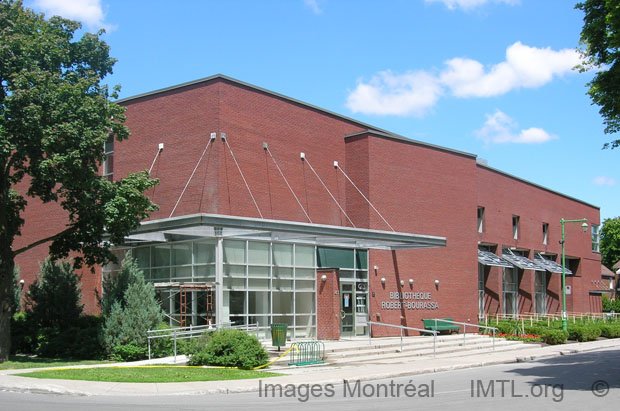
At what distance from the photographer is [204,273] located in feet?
86.3

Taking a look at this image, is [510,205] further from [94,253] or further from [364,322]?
[94,253]

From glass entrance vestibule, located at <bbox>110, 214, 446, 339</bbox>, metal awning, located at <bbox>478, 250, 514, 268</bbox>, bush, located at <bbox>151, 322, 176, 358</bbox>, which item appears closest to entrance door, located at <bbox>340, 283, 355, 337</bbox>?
glass entrance vestibule, located at <bbox>110, 214, 446, 339</bbox>

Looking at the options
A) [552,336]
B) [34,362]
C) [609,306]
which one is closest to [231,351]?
[34,362]

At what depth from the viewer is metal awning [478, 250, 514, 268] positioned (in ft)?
137

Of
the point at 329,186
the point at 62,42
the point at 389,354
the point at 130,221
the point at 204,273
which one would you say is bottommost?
the point at 389,354

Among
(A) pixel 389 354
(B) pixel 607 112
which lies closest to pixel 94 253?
(A) pixel 389 354

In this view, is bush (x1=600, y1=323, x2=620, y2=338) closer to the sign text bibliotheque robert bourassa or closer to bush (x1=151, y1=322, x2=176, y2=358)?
the sign text bibliotheque robert bourassa

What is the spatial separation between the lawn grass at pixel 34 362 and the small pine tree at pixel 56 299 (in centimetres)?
254

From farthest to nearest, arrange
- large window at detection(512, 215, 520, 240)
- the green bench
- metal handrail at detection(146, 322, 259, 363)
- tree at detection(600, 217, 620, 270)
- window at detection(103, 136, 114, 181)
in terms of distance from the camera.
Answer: tree at detection(600, 217, 620, 270), large window at detection(512, 215, 520, 240), the green bench, window at detection(103, 136, 114, 181), metal handrail at detection(146, 322, 259, 363)

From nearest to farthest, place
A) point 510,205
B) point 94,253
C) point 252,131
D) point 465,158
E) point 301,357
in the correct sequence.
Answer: point 301,357 < point 94,253 < point 252,131 < point 465,158 < point 510,205

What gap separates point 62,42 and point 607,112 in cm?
1774

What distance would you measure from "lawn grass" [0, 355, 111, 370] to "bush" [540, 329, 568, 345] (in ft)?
74.3

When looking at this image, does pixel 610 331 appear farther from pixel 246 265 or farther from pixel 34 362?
pixel 34 362

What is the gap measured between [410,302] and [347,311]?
4.36 metres
